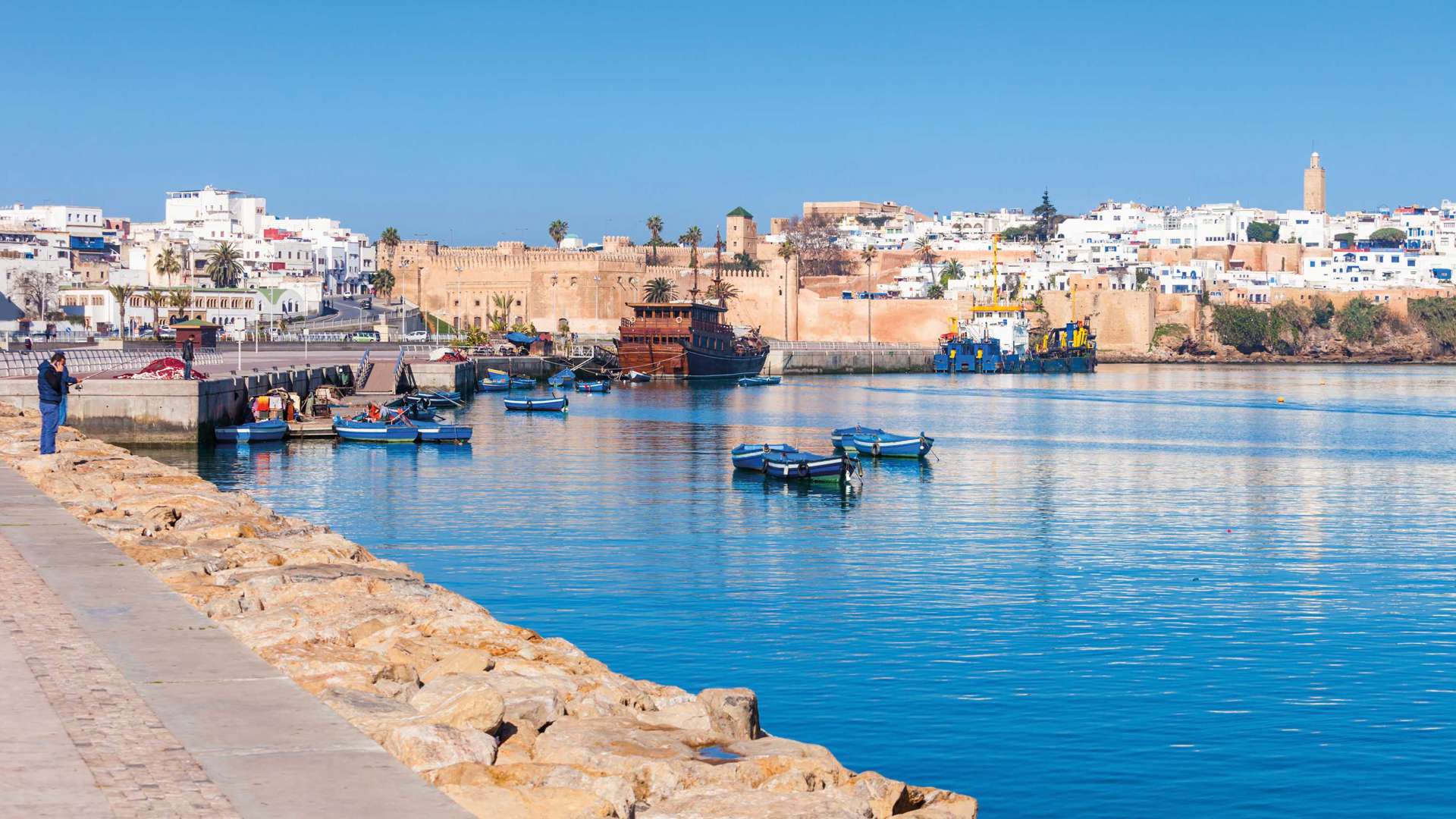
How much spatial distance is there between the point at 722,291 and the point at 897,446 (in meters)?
76.4

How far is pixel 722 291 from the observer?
11525 cm

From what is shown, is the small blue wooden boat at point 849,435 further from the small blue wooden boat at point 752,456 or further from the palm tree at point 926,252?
the palm tree at point 926,252

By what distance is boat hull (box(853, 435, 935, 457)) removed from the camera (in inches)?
1558

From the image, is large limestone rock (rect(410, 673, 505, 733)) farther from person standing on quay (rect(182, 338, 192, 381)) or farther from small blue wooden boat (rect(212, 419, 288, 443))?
person standing on quay (rect(182, 338, 192, 381))

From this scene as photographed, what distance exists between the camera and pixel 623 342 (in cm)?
8712

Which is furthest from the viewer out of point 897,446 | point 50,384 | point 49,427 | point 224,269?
point 224,269

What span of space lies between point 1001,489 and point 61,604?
25087 mm

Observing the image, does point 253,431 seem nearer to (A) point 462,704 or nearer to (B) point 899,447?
(B) point 899,447

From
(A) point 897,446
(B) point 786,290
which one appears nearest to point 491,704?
(A) point 897,446

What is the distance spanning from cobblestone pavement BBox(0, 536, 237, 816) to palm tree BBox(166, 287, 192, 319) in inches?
3263

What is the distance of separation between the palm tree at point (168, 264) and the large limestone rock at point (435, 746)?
4168 inches

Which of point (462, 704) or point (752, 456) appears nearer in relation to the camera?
point (462, 704)

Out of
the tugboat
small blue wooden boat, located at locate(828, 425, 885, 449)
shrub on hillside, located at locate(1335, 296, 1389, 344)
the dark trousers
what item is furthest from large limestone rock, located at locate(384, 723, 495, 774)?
shrub on hillside, located at locate(1335, 296, 1389, 344)

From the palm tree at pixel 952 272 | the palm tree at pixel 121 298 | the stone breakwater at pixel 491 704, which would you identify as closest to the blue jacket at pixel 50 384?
the stone breakwater at pixel 491 704
